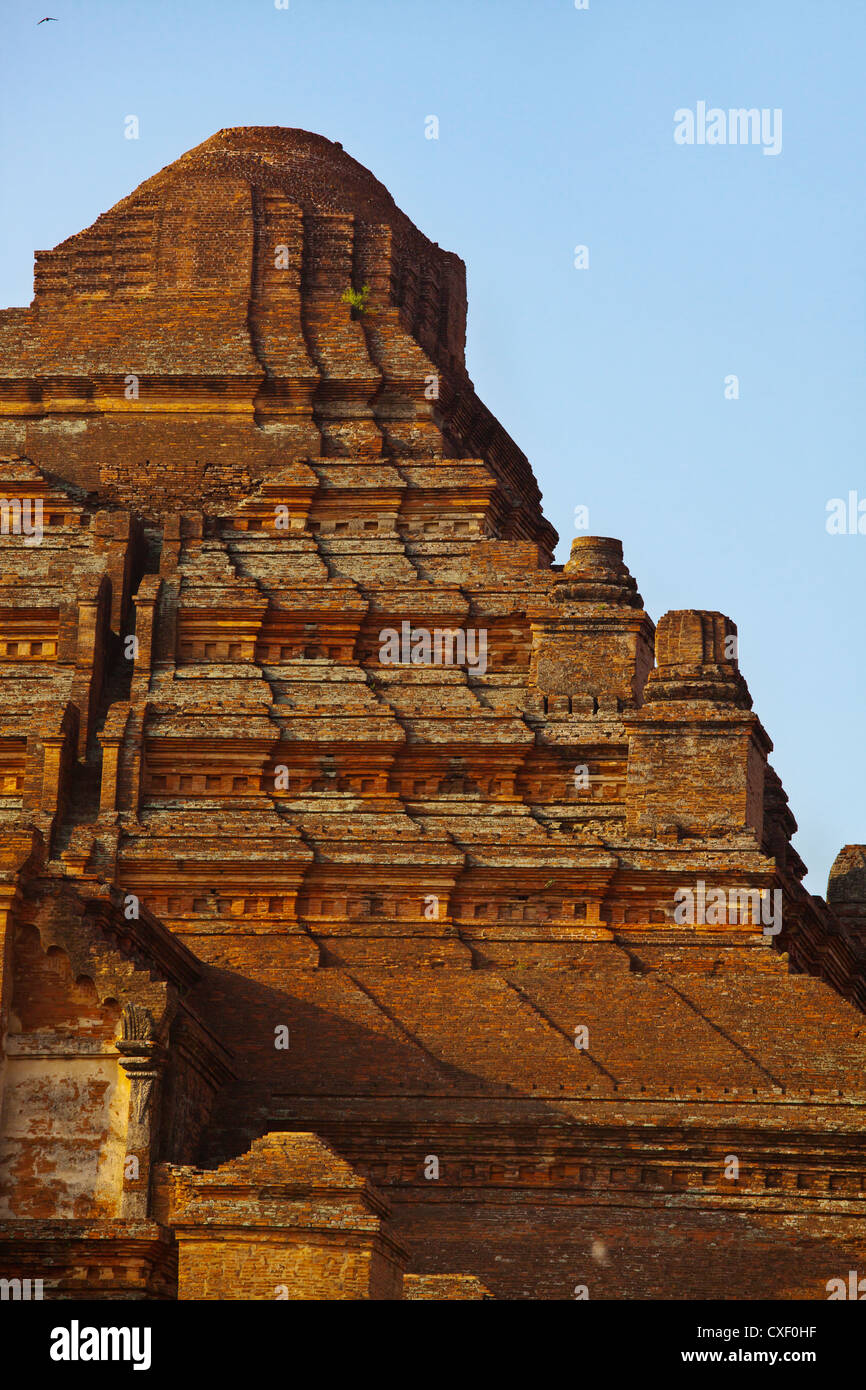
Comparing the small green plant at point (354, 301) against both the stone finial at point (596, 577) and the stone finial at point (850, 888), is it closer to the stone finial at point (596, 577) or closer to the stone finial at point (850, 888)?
the stone finial at point (596, 577)

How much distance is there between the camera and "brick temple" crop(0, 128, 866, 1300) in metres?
32.8

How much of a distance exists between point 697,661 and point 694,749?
5.05 feet

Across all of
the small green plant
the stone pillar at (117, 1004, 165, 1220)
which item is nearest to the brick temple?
the stone pillar at (117, 1004, 165, 1220)

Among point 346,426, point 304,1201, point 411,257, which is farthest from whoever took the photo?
point 411,257

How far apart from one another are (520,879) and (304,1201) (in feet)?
40.1

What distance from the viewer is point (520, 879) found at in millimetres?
40031

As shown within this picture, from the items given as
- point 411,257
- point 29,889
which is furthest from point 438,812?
point 411,257

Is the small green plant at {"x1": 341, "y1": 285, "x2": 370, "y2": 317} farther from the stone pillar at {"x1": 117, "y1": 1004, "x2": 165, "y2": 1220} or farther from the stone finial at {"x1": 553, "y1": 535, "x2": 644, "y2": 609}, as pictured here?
the stone pillar at {"x1": 117, "y1": 1004, "x2": 165, "y2": 1220}

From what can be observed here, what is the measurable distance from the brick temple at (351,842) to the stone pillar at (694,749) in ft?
0.19

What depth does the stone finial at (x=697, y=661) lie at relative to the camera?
1641 inches

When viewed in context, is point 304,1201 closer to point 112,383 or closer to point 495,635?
point 495,635

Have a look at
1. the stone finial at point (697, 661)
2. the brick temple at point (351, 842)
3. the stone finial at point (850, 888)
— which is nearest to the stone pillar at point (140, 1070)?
the brick temple at point (351, 842)

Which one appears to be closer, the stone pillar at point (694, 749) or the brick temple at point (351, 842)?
the brick temple at point (351, 842)

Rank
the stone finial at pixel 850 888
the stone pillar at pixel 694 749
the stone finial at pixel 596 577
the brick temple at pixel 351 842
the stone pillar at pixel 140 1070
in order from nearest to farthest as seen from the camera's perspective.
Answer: the stone pillar at pixel 140 1070
the brick temple at pixel 351 842
the stone pillar at pixel 694 749
the stone finial at pixel 596 577
the stone finial at pixel 850 888
